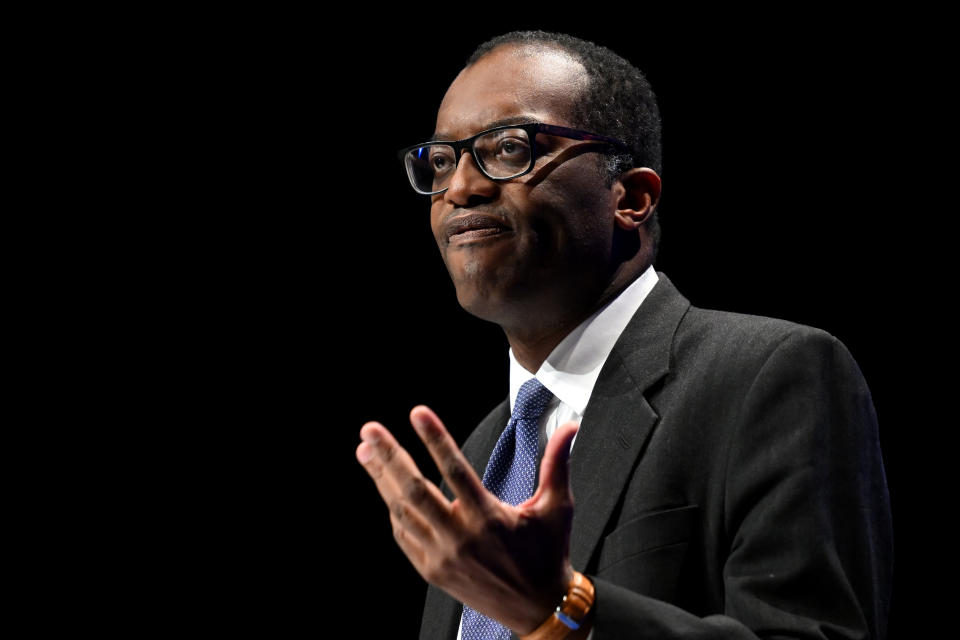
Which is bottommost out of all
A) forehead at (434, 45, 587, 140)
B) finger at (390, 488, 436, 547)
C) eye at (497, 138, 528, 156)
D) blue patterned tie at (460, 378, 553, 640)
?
blue patterned tie at (460, 378, 553, 640)

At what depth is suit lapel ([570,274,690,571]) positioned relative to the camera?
1.62 meters

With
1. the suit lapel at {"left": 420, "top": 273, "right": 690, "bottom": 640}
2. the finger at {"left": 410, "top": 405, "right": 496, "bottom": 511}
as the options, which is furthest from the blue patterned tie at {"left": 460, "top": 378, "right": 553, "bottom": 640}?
the finger at {"left": 410, "top": 405, "right": 496, "bottom": 511}

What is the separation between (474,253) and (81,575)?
205 cm

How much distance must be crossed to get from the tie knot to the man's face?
129 millimetres

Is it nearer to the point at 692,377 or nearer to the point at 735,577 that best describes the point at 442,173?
the point at 692,377

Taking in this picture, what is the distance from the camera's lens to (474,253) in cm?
185

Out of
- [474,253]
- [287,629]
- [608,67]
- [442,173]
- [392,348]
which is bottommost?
[287,629]

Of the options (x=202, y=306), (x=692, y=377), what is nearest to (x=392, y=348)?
(x=202, y=306)

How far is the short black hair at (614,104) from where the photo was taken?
76.9 inches

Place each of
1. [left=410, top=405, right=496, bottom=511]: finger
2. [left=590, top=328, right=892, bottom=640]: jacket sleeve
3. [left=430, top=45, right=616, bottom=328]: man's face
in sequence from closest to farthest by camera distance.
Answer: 1. [left=410, top=405, right=496, bottom=511]: finger
2. [left=590, top=328, right=892, bottom=640]: jacket sleeve
3. [left=430, top=45, right=616, bottom=328]: man's face

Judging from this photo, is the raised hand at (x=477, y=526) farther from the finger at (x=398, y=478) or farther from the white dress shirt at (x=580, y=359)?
the white dress shirt at (x=580, y=359)

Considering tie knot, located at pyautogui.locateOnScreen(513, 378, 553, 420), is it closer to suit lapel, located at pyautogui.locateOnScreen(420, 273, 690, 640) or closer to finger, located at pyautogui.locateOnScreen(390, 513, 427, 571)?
suit lapel, located at pyautogui.locateOnScreen(420, 273, 690, 640)

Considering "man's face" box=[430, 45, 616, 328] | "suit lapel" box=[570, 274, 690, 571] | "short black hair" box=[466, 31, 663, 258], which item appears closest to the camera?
"suit lapel" box=[570, 274, 690, 571]

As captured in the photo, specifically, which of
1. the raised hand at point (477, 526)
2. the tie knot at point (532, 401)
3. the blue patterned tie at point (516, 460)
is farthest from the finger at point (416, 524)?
the tie knot at point (532, 401)
